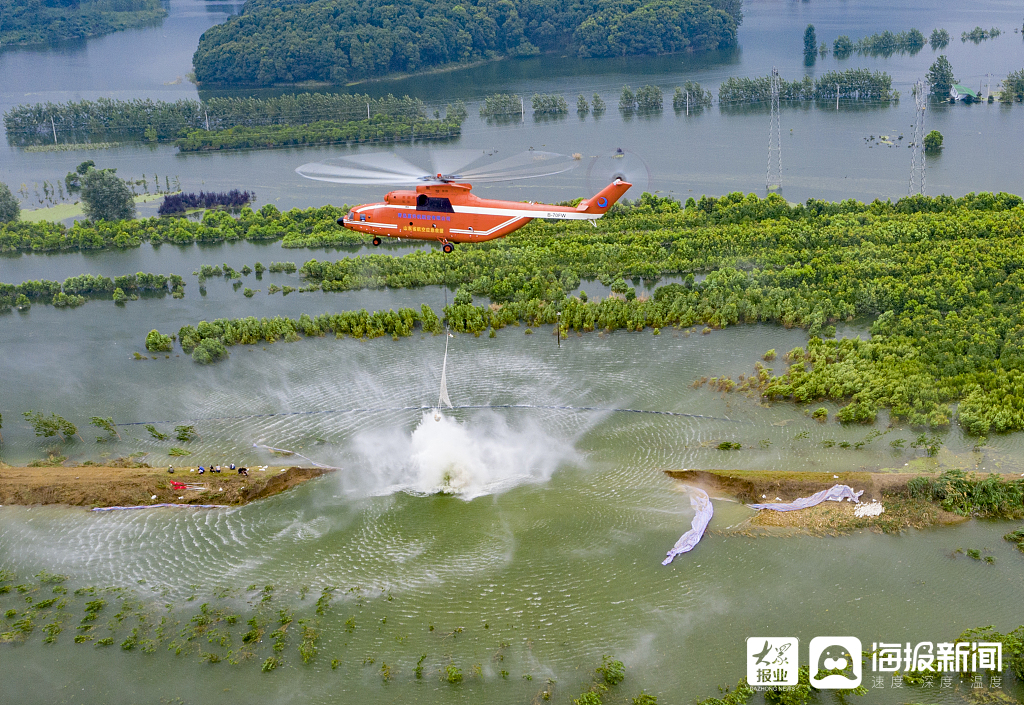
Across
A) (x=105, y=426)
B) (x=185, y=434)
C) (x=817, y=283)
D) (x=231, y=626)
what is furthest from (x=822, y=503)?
(x=105, y=426)

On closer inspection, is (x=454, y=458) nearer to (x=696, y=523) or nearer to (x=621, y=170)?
(x=696, y=523)

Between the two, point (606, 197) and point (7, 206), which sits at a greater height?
point (7, 206)

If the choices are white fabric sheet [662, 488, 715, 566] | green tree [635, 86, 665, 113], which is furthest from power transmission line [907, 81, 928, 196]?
white fabric sheet [662, 488, 715, 566]

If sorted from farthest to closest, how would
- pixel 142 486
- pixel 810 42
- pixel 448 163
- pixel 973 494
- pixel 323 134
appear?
pixel 810 42 → pixel 323 134 → pixel 448 163 → pixel 142 486 → pixel 973 494

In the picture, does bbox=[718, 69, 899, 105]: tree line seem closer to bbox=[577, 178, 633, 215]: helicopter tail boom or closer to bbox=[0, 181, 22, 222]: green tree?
bbox=[577, 178, 633, 215]: helicopter tail boom

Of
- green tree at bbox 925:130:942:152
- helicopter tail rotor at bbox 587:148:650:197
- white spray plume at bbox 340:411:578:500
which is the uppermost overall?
helicopter tail rotor at bbox 587:148:650:197

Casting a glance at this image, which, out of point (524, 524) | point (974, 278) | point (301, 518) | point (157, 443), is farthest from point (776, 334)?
point (157, 443)

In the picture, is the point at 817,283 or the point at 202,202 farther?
the point at 202,202
